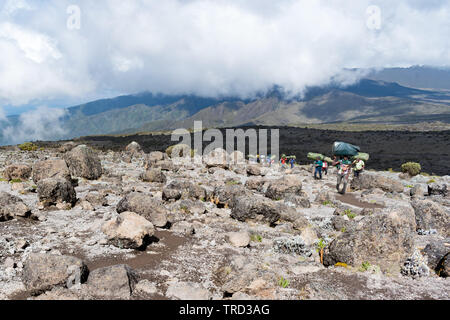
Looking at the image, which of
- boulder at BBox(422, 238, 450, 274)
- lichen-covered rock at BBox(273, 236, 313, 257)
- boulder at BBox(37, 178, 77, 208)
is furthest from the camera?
boulder at BBox(37, 178, 77, 208)

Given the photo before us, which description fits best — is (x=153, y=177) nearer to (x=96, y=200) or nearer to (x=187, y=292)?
(x=96, y=200)

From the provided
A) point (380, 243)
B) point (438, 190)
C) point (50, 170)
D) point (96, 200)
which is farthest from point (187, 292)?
point (438, 190)

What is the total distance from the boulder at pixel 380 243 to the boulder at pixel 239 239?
8.04 feet

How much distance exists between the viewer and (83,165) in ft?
64.1

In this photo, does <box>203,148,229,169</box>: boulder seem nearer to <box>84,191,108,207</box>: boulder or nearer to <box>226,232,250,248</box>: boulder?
<box>84,191,108,207</box>: boulder

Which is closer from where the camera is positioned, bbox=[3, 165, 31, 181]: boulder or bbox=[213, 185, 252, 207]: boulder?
bbox=[213, 185, 252, 207]: boulder

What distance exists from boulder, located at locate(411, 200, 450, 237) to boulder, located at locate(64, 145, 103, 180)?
17.0 metres

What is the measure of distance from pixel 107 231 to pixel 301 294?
17.5 ft

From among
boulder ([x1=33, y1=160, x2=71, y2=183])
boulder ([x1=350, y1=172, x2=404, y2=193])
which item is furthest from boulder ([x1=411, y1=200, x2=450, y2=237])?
boulder ([x1=33, y1=160, x2=71, y2=183])

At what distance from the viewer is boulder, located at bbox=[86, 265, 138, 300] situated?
623 cm

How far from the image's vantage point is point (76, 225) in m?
10.4

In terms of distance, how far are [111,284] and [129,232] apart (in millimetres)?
2337
